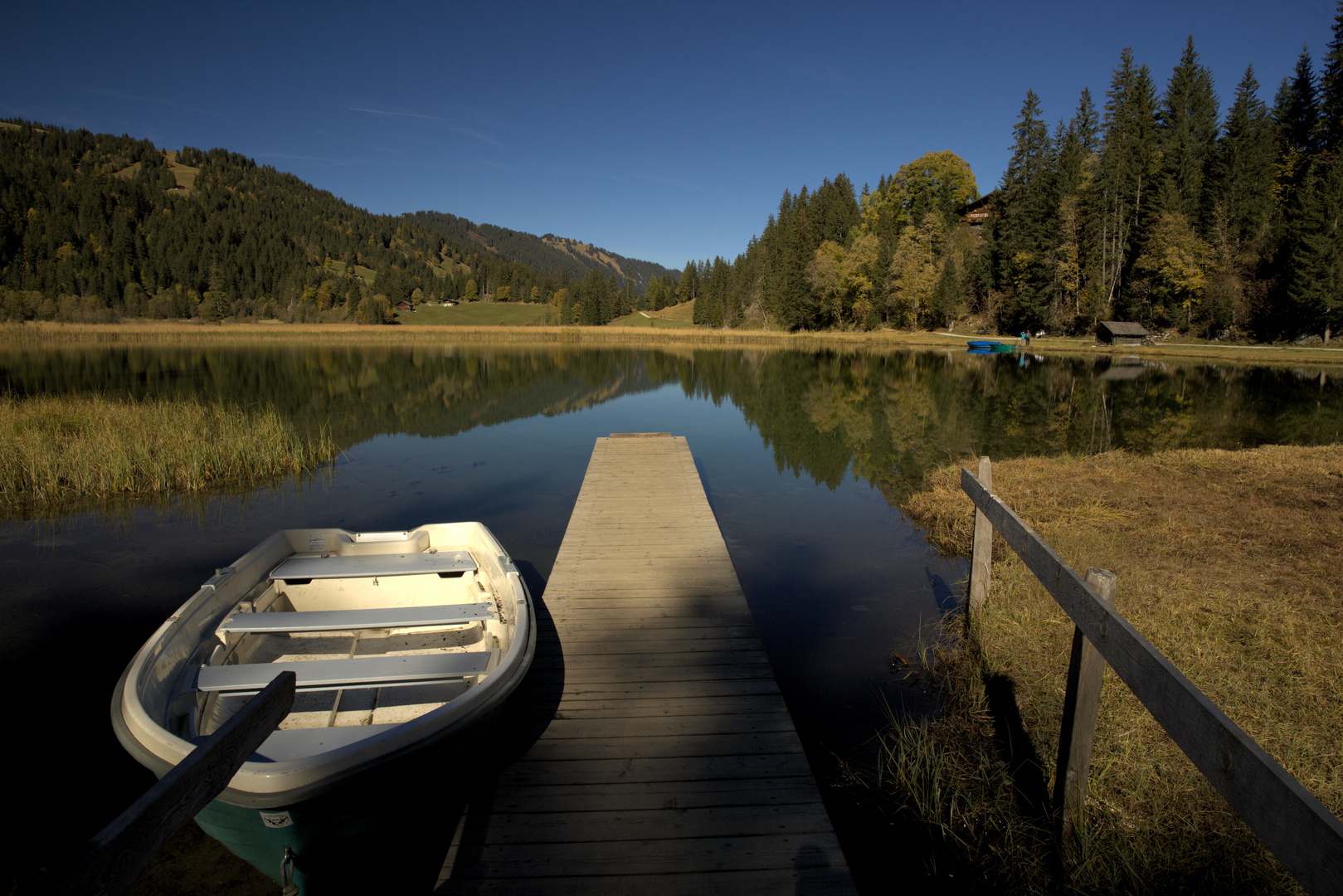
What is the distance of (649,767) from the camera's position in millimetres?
3623

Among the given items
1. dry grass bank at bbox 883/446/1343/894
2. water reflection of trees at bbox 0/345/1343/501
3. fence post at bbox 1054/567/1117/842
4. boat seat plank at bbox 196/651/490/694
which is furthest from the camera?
water reflection of trees at bbox 0/345/1343/501

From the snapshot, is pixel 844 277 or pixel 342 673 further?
pixel 844 277

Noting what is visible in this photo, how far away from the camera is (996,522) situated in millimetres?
4414

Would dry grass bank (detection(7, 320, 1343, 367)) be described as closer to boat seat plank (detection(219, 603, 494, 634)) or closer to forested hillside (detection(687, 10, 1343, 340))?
forested hillside (detection(687, 10, 1343, 340))

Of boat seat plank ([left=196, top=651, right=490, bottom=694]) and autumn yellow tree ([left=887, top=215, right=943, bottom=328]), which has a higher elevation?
autumn yellow tree ([left=887, top=215, right=943, bottom=328])

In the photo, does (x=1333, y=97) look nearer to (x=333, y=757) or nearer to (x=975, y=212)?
(x=975, y=212)

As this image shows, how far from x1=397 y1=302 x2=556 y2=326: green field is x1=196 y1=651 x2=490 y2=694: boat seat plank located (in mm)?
102183

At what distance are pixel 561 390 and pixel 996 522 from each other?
23.8 m

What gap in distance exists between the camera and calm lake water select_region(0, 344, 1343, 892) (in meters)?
5.28

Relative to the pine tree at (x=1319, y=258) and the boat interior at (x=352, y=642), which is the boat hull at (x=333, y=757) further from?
the pine tree at (x=1319, y=258)

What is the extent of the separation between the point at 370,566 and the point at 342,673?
1.54 metres

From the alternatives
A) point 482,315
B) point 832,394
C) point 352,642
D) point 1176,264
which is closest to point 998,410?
point 832,394

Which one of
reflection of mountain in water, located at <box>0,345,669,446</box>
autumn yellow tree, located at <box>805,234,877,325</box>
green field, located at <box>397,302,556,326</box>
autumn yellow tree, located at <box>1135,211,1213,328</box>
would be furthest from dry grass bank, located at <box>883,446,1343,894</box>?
green field, located at <box>397,302,556,326</box>

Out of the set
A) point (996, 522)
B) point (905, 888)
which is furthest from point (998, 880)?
point (996, 522)
